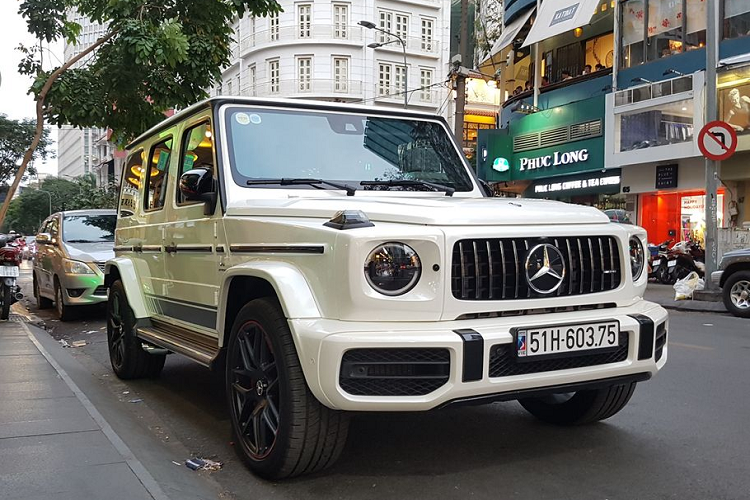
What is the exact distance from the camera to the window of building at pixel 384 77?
47.0m

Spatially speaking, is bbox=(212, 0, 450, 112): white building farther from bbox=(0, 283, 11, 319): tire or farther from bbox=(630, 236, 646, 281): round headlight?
bbox=(630, 236, 646, 281): round headlight

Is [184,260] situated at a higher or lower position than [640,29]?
lower

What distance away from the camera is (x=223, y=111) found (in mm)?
4238

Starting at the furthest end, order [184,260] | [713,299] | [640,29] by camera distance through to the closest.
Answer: [640,29] < [713,299] < [184,260]

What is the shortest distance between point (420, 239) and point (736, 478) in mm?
2020

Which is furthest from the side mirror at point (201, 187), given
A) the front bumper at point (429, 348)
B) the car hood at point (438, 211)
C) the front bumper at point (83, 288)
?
the front bumper at point (83, 288)

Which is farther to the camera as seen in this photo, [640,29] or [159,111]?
[640,29]

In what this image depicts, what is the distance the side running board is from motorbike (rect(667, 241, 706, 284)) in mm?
11684

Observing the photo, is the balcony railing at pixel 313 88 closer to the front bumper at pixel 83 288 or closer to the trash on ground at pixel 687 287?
the trash on ground at pixel 687 287

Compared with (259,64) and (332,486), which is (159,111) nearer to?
(332,486)

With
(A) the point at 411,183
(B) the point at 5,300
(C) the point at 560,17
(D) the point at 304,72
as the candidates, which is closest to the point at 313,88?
(D) the point at 304,72

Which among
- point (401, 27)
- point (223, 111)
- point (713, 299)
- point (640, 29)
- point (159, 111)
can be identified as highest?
point (401, 27)

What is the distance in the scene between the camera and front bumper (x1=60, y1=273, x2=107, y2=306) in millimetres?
9734

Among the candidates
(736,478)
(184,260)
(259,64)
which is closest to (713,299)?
(736,478)
